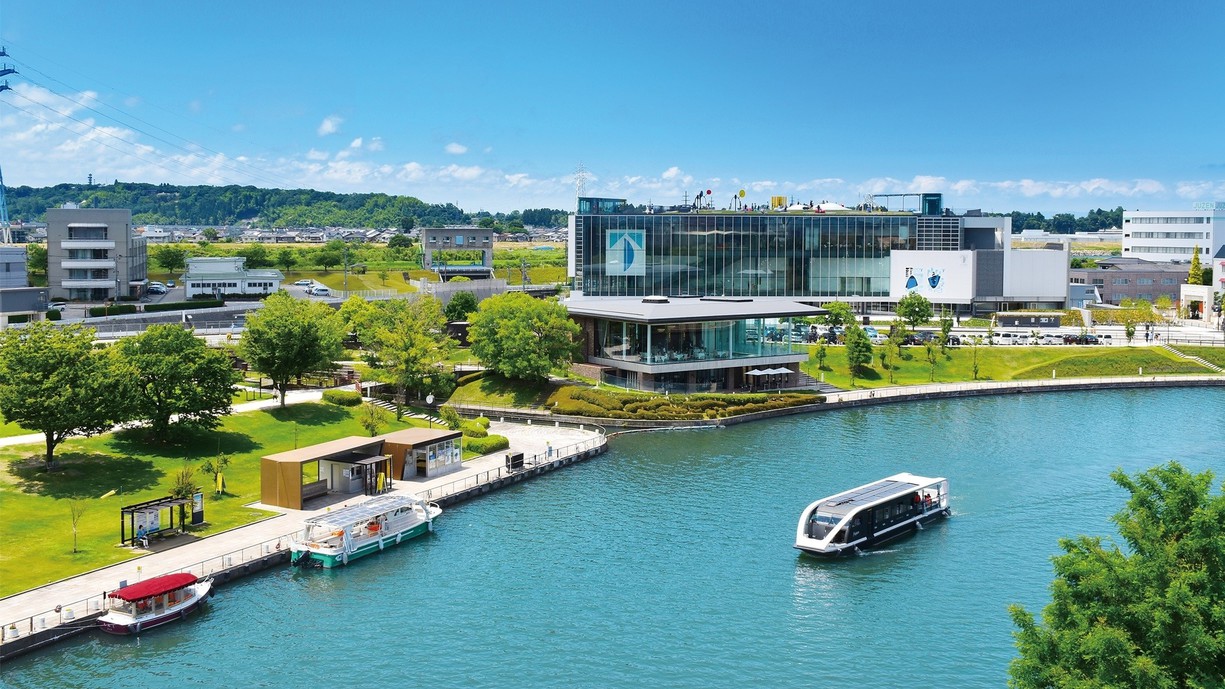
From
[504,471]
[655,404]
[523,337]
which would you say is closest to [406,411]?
[523,337]

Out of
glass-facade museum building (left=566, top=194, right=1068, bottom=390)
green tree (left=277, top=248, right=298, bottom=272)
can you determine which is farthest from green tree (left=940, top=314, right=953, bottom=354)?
green tree (left=277, top=248, right=298, bottom=272)

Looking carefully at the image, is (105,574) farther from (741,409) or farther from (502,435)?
(741,409)

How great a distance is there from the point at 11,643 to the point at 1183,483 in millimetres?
31091

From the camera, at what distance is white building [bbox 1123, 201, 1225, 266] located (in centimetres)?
15188

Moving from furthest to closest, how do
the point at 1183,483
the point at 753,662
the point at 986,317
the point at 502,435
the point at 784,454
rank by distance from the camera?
the point at 986,317 → the point at 502,435 → the point at 784,454 → the point at 753,662 → the point at 1183,483

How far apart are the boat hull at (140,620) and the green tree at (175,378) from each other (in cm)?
1578

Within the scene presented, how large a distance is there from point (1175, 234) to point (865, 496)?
461 ft

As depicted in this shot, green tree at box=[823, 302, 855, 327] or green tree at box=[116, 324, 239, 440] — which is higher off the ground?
green tree at box=[823, 302, 855, 327]

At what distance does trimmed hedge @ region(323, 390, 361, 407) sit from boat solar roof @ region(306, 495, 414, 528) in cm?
1917

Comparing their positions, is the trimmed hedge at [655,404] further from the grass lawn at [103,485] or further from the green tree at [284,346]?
the green tree at [284,346]

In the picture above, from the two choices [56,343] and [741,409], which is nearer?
[56,343]

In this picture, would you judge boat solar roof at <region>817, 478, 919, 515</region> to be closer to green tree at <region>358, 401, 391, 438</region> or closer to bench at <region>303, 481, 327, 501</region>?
bench at <region>303, 481, 327, 501</region>

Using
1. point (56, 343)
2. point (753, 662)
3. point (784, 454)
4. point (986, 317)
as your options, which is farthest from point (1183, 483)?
point (986, 317)

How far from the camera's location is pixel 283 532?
41.2m
